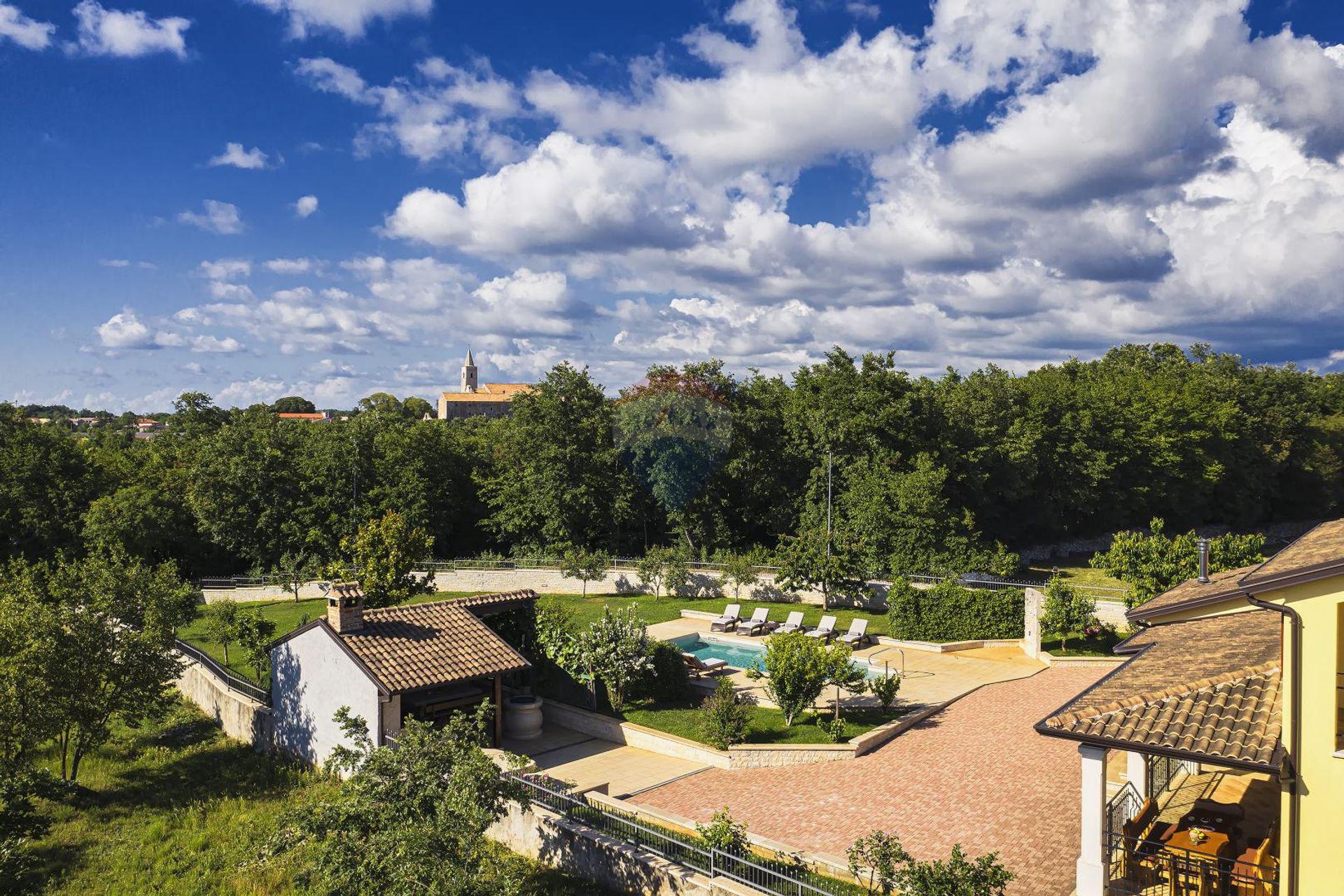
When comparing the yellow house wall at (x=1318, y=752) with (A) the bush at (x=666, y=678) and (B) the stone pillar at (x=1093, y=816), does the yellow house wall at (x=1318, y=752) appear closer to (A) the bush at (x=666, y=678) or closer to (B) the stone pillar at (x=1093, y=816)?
(B) the stone pillar at (x=1093, y=816)

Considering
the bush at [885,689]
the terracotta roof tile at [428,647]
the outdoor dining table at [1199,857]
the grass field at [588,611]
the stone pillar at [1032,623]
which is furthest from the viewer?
the grass field at [588,611]

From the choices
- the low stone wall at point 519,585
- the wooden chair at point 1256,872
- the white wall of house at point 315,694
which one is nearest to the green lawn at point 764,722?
the white wall of house at point 315,694

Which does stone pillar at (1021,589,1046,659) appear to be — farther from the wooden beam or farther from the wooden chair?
the wooden chair

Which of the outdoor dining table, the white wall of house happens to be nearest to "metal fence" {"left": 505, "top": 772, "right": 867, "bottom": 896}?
the outdoor dining table

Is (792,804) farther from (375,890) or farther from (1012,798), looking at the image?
(375,890)

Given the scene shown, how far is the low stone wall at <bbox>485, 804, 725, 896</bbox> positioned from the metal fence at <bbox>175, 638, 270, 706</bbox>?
9.71 metres

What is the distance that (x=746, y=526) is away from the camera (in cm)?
4312

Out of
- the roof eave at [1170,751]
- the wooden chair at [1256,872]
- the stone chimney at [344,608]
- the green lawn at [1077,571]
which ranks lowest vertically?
the green lawn at [1077,571]

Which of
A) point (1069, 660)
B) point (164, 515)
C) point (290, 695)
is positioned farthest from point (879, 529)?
point (164, 515)

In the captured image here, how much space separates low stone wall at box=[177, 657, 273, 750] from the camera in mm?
19672

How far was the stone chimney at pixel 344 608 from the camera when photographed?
1681 centimetres

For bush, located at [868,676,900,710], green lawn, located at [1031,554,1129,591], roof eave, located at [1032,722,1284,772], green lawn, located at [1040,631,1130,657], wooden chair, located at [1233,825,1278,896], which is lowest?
green lawn, located at [1031,554,1129,591]

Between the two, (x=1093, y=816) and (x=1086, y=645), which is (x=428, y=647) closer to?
(x=1093, y=816)

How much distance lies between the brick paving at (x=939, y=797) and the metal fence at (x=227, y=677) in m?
11.2
